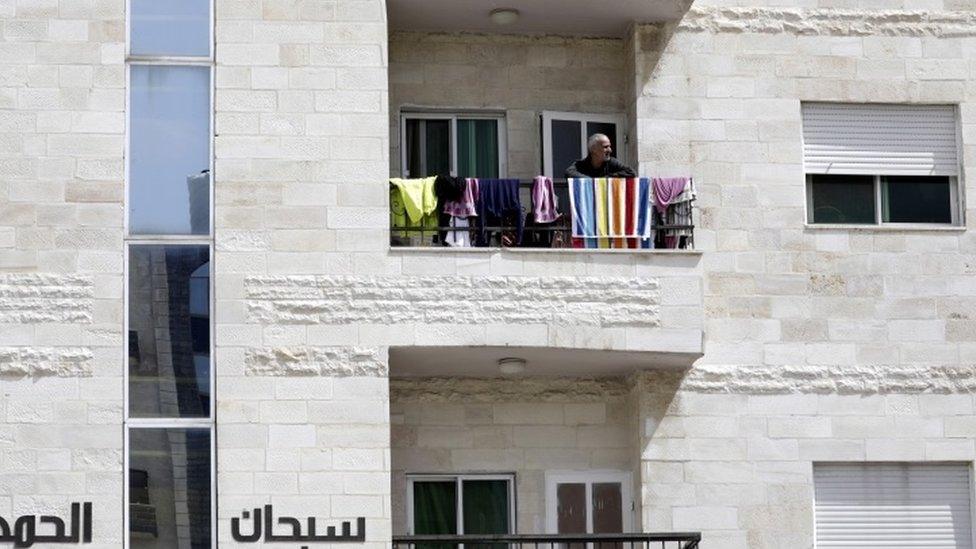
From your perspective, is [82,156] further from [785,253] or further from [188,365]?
[785,253]

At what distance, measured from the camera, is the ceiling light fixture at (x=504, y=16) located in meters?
24.0

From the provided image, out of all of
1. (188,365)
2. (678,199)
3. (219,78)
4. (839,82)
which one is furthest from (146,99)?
(839,82)

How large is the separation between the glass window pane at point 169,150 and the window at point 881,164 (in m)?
6.30

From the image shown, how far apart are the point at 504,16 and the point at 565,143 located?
1521mm

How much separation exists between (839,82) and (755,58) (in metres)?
0.92

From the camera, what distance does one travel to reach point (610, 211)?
23328 millimetres

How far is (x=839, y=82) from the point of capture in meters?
24.2

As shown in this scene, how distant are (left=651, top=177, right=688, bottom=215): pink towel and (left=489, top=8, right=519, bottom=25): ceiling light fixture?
2325 mm

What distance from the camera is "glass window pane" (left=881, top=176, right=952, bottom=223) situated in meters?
24.4

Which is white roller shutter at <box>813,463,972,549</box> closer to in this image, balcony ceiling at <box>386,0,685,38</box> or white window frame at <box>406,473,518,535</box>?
white window frame at <box>406,473,518,535</box>

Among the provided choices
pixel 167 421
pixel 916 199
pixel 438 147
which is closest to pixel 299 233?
pixel 167 421

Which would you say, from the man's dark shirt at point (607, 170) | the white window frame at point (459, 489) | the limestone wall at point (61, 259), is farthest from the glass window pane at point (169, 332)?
the man's dark shirt at point (607, 170)

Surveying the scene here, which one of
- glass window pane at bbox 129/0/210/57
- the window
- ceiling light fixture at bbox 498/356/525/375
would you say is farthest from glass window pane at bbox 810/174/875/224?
glass window pane at bbox 129/0/210/57

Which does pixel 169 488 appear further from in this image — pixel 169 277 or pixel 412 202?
pixel 412 202
